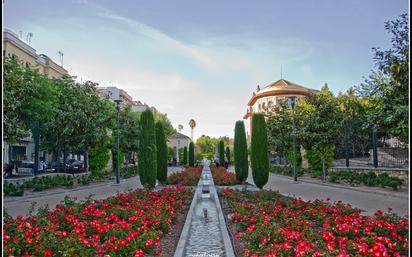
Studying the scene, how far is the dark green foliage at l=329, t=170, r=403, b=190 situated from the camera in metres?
15.8

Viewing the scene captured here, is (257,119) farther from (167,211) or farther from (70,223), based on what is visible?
(70,223)

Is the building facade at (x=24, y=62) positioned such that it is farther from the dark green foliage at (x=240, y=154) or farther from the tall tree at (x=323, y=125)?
the tall tree at (x=323, y=125)

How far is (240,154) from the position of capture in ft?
71.6

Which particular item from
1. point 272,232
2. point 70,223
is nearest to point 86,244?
point 70,223

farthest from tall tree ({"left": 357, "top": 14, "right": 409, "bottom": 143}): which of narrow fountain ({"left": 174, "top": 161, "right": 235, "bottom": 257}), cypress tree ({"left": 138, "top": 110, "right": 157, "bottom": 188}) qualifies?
cypress tree ({"left": 138, "top": 110, "right": 157, "bottom": 188})

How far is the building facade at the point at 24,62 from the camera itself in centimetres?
3207

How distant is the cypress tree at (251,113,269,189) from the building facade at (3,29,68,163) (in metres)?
19.8

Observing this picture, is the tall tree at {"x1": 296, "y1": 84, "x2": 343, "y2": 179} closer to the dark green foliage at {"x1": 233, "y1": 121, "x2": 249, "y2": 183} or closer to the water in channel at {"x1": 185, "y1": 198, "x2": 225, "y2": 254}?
the dark green foliage at {"x1": 233, "y1": 121, "x2": 249, "y2": 183}

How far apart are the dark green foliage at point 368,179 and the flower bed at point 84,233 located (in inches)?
444

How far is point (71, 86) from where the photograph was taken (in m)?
25.0

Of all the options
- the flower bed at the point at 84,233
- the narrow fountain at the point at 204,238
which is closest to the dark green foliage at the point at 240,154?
the narrow fountain at the point at 204,238

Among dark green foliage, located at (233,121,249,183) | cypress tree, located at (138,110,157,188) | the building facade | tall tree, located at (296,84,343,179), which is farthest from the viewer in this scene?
the building facade

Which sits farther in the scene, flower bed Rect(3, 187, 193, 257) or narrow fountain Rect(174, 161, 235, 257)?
narrow fountain Rect(174, 161, 235, 257)

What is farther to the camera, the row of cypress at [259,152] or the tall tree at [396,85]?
the row of cypress at [259,152]
